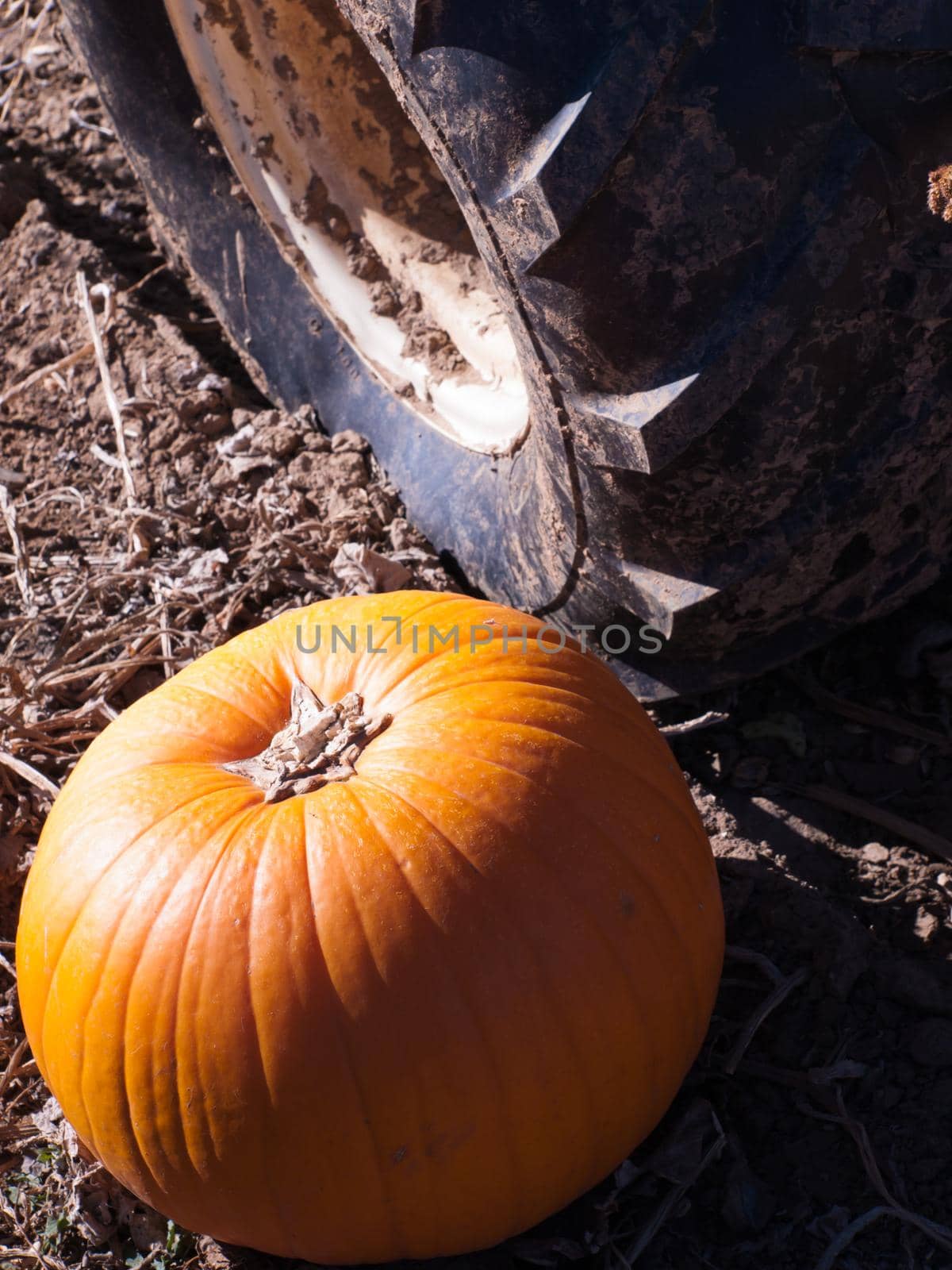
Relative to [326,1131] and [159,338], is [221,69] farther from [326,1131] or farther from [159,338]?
[326,1131]

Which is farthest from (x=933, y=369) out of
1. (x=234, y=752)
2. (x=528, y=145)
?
Result: (x=234, y=752)

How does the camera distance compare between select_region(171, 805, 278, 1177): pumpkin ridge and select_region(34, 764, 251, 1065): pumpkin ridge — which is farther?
select_region(34, 764, 251, 1065): pumpkin ridge

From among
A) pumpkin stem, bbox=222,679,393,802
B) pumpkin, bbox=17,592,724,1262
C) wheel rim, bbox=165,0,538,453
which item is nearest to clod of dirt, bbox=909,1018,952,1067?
pumpkin, bbox=17,592,724,1262

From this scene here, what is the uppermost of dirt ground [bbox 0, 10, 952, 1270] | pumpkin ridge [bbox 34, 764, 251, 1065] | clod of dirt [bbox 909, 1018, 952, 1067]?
pumpkin ridge [bbox 34, 764, 251, 1065]

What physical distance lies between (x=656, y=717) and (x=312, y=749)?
2.99 feet

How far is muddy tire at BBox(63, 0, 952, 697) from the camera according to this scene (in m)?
1.48

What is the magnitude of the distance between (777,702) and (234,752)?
1.15m

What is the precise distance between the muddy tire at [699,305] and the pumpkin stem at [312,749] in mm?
579

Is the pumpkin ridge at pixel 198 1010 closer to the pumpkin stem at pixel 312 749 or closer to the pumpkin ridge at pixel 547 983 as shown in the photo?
the pumpkin stem at pixel 312 749

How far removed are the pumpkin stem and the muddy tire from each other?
1.90 feet

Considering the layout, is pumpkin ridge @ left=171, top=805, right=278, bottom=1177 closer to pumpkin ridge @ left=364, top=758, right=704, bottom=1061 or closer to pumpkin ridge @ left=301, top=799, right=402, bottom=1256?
pumpkin ridge @ left=301, top=799, right=402, bottom=1256

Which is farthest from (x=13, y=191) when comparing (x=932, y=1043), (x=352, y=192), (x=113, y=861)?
(x=932, y=1043)

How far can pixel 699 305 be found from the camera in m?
1.62

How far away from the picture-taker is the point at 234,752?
1753 mm
